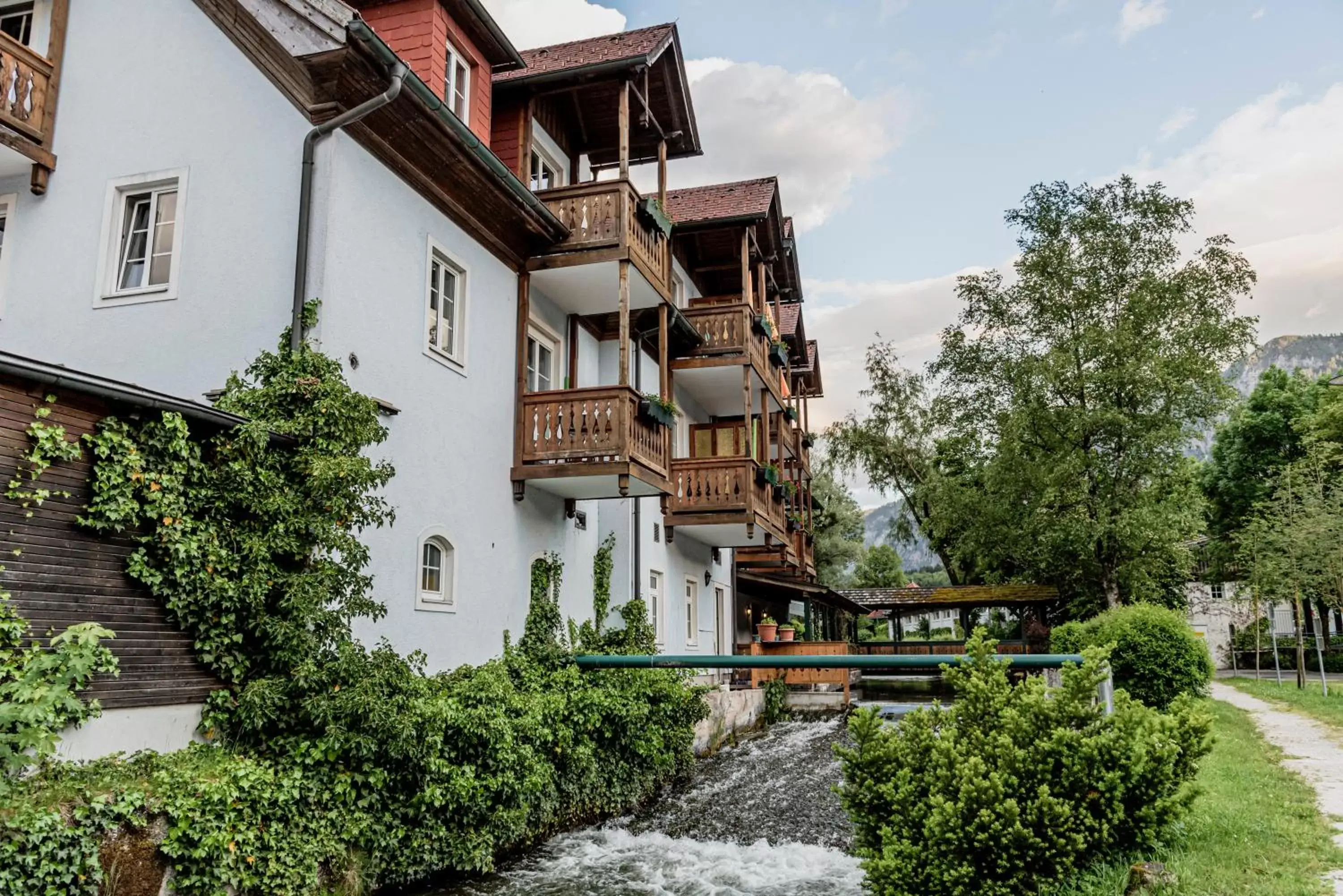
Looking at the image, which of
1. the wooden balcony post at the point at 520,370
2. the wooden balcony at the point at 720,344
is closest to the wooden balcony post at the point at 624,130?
the wooden balcony post at the point at 520,370

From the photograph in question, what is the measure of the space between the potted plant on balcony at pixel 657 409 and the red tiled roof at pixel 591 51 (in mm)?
4998

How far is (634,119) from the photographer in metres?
16.7

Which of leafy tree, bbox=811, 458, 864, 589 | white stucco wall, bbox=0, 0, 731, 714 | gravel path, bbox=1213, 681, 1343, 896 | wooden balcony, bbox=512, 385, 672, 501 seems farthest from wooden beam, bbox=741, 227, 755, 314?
leafy tree, bbox=811, 458, 864, 589

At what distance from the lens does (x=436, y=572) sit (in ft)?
38.6

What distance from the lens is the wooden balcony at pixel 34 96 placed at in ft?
36.3

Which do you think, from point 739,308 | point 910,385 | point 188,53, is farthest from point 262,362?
point 910,385

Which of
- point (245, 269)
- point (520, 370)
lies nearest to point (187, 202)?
point (245, 269)

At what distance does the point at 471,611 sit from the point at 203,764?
16.5 ft

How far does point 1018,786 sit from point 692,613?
16.8 metres

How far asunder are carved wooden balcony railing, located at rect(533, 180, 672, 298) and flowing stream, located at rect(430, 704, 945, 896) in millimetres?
7893

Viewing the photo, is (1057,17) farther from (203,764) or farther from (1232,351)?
(1232,351)

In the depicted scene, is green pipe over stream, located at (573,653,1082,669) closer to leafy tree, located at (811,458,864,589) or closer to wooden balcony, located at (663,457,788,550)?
wooden balcony, located at (663,457,788,550)

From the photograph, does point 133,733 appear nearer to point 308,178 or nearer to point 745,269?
point 308,178

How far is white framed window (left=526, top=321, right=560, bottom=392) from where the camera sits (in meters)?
14.7
